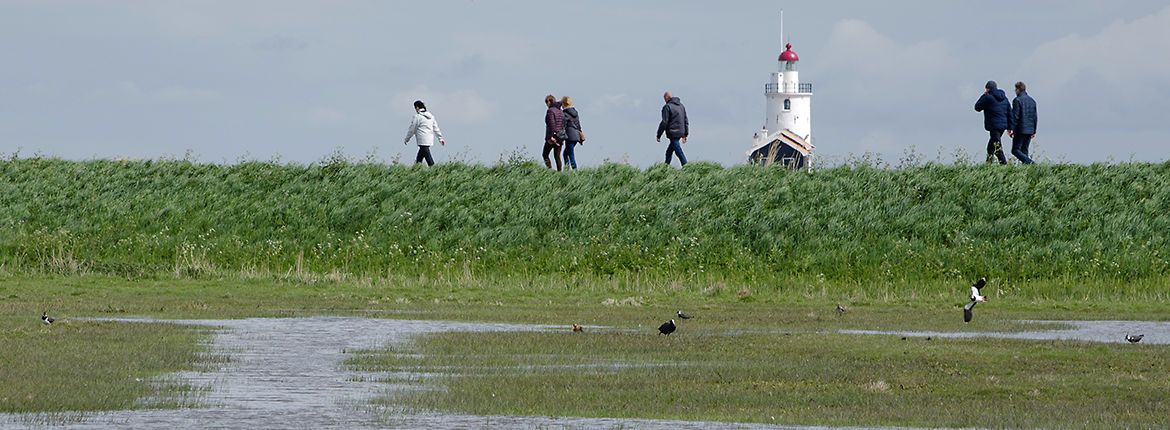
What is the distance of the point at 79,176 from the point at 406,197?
11671 mm

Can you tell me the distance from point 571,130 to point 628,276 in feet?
31.7

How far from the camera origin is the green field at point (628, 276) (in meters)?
18.0

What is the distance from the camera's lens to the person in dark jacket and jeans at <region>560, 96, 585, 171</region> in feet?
156

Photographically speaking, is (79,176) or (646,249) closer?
(646,249)

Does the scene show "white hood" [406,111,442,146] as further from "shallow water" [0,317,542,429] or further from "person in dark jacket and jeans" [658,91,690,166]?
"shallow water" [0,317,542,429]

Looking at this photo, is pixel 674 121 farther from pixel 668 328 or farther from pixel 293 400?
pixel 293 400

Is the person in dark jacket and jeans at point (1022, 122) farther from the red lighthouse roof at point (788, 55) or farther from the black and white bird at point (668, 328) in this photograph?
the red lighthouse roof at point (788, 55)

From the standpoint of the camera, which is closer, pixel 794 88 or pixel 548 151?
pixel 548 151

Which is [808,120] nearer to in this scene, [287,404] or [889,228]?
[889,228]

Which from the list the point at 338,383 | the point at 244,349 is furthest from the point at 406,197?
the point at 338,383

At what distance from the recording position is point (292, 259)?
42.5 m

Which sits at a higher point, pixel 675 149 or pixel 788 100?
pixel 788 100

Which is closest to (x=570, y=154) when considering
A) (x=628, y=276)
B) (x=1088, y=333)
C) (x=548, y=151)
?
(x=548, y=151)

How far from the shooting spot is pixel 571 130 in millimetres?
48469
